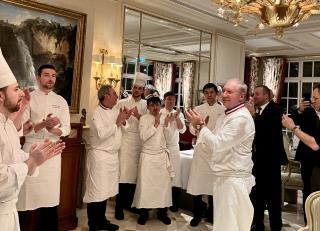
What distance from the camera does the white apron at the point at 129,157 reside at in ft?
14.0

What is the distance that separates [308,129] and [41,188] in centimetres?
266

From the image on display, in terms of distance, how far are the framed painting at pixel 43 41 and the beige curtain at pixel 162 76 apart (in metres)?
2.04

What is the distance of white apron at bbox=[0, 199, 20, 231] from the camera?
171cm

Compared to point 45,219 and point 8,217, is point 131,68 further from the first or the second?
point 8,217

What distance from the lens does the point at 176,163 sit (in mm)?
4500

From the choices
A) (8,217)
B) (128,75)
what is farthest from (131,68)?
(8,217)

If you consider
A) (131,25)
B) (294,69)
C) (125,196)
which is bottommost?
(125,196)

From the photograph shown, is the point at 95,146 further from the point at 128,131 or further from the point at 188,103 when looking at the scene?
the point at 188,103

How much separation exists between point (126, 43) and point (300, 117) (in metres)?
2.77

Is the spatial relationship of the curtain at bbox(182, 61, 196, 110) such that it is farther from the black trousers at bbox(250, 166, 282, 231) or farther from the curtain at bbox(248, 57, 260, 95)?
the curtain at bbox(248, 57, 260, 95)

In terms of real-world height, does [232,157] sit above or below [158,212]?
above

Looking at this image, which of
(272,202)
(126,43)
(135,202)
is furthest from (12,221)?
(126,43)

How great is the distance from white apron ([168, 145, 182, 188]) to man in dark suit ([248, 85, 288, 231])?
0.99 metres

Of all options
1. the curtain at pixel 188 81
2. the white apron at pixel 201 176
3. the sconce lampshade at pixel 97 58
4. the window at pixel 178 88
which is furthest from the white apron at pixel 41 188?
the curtain at pixel 188 81
